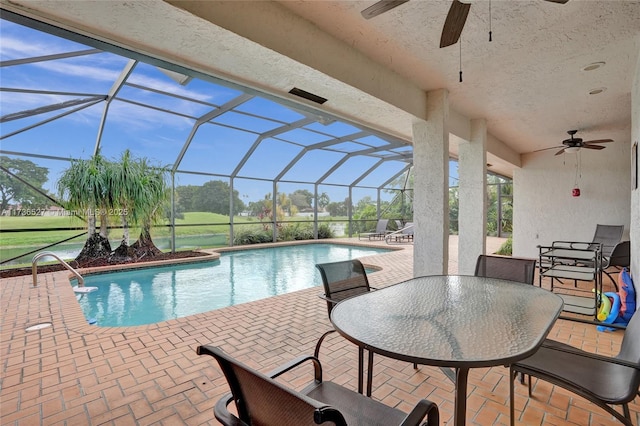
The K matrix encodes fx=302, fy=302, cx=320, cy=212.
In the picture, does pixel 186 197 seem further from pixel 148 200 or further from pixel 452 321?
pixel 452 321

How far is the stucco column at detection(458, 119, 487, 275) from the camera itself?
16.0 feet

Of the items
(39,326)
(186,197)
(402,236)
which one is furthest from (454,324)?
(402,236)

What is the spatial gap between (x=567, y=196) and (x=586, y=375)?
25.6 feet

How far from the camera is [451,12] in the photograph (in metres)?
1.73

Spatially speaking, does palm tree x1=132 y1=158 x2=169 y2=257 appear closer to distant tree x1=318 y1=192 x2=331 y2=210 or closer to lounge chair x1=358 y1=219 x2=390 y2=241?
distant tree x1=318 y1=192 x2=331 y2=210

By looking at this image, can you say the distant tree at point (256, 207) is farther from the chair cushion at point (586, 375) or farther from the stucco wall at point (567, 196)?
the chair cushion at point (586, 375)

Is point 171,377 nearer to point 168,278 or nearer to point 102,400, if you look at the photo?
point 102,400

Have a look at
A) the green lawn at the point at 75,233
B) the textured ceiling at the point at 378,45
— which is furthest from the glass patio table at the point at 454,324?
the green lawn at the point at 75,233

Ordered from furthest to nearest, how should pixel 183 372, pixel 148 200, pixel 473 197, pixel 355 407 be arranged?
pixel 148 200 < pixel 473 197 < pixel 183 372 < pixel 355 407

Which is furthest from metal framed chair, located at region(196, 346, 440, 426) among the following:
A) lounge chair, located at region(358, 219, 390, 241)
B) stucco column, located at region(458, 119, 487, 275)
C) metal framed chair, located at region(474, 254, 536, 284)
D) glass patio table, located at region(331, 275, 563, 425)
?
lounge chair, located at region(358, 219, 390, 241)

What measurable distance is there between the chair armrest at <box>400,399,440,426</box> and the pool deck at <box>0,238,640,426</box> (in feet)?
3.10

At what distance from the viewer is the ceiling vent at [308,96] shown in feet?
10.0

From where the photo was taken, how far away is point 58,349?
8.62 feet

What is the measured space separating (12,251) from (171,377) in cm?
678
